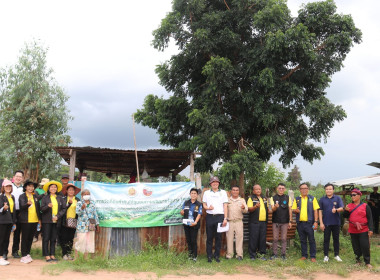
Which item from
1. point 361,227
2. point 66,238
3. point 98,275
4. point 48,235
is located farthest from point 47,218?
point 361,227

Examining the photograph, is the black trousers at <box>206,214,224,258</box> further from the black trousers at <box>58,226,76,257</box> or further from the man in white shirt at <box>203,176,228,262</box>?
the black trousers at <box>58,226,76,257</box>

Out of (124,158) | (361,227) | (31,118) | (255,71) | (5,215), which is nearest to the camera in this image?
(5,215)

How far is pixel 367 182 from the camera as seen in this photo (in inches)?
476

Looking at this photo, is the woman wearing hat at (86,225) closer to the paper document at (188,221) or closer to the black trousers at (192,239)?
the paper document at (188,221)

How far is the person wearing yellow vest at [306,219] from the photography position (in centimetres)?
765

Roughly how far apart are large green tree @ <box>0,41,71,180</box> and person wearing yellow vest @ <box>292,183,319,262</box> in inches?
570

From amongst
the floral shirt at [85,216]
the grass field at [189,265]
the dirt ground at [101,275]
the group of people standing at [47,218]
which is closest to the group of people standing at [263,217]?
the grass field at [189,265]

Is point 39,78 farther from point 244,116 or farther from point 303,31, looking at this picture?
point 303,31

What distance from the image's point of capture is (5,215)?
6.71m

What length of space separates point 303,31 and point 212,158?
680 cm

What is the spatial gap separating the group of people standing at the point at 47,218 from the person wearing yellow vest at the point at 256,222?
11.8 ft

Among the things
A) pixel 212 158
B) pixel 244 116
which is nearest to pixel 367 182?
pixel 244 116

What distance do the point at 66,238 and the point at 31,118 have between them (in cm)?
1280

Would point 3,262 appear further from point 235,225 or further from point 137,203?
point 235,225
